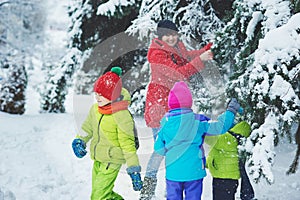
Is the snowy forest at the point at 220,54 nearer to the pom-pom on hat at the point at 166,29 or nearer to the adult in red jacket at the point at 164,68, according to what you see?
the adult in red jacket at the point at 164,68

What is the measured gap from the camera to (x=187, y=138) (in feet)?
10.7

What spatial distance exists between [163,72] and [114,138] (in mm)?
815

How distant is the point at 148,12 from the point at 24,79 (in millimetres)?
8362

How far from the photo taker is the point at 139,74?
7.62 metres

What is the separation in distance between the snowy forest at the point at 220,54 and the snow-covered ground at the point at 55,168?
23.8 inches

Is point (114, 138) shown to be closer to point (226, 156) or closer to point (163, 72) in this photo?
point (163, 72)

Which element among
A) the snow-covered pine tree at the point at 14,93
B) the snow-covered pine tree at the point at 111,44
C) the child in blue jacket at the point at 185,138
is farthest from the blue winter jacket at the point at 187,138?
the snow-covered pine tree at the point at 14,93

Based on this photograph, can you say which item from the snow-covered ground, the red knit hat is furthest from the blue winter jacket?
the snow-covered ground

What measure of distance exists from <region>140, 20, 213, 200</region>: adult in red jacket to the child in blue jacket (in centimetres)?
50

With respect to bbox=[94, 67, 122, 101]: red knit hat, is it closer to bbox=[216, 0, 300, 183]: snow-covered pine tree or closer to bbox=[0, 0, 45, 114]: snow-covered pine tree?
bbox=[216, 0, 300, 183]: snow-covered pine tree

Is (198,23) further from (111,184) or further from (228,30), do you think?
(111,184)

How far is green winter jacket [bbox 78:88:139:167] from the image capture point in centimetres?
341

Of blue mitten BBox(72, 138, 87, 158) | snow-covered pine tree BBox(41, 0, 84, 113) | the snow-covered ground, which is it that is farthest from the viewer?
snow-covered pine tree BBox(41, 0, 84, 113)

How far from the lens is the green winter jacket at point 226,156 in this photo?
3627mm
